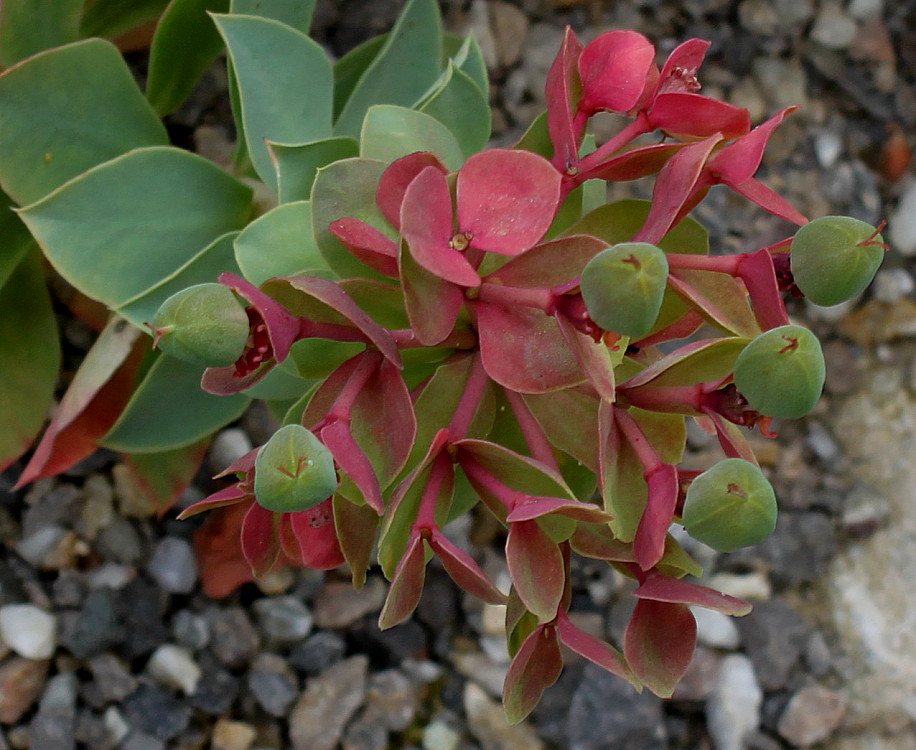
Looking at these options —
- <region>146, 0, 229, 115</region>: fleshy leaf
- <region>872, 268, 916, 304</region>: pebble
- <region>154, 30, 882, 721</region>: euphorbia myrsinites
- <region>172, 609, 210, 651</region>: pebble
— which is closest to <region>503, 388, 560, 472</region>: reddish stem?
<region>154, 30, 882, 721</region>: euphorbia myrsinites

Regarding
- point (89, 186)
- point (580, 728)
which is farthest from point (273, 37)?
point (580, 728)

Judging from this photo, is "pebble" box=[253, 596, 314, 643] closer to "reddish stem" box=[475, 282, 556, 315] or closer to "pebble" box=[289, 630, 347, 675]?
"pebble" box=[289, 630, 347, 675]

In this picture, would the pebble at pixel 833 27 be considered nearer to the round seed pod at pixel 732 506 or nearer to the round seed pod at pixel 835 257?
the round seed pod at pixel 835 257

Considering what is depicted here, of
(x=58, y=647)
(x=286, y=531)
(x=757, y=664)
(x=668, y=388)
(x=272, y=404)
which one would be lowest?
(x=757, y=664)

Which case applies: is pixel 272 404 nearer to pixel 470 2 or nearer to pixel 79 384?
pixel 79 384

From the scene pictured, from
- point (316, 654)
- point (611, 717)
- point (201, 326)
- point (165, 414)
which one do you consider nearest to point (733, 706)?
point (611, 717)

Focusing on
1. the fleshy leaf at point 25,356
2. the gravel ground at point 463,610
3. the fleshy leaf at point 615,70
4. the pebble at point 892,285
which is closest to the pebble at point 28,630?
the gravel ground at point 463,610
